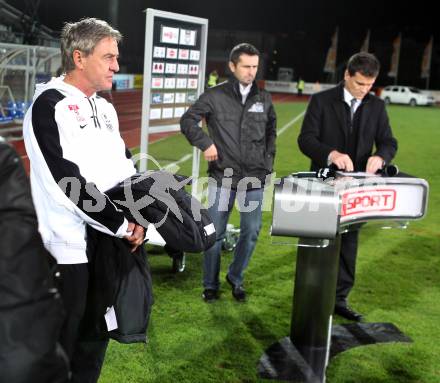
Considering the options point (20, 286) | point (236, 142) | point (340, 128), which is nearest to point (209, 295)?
point (236, 142)

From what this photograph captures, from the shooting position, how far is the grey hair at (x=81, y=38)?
253 cm

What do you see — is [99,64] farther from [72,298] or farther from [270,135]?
[270,135]

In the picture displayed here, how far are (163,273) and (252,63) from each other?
A: 6.42ft

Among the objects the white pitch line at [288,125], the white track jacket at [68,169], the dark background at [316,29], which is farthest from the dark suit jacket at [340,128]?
the dark background at [316,29]

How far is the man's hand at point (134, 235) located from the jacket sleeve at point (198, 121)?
6.88ft

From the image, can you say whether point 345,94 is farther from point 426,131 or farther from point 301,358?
point 426,131

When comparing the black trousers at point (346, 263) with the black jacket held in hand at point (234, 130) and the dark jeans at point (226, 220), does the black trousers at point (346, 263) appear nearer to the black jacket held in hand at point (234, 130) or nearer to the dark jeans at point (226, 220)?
the dark jeans at point (226, 220)

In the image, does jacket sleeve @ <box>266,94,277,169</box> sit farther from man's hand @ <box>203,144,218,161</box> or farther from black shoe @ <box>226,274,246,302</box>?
black shoe @ <box>226,274,246,302</box>

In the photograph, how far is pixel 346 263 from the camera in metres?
4.62

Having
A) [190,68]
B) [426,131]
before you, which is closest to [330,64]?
[426,131]

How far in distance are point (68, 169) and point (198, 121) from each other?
2.53 meters

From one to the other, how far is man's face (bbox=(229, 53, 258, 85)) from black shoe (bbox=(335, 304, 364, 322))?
178 cm

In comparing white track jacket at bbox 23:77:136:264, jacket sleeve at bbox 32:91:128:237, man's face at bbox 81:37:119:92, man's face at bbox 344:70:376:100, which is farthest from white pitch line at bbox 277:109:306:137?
jacket sleeve at bbox 32:91:128:237

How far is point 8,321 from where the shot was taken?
143cm
